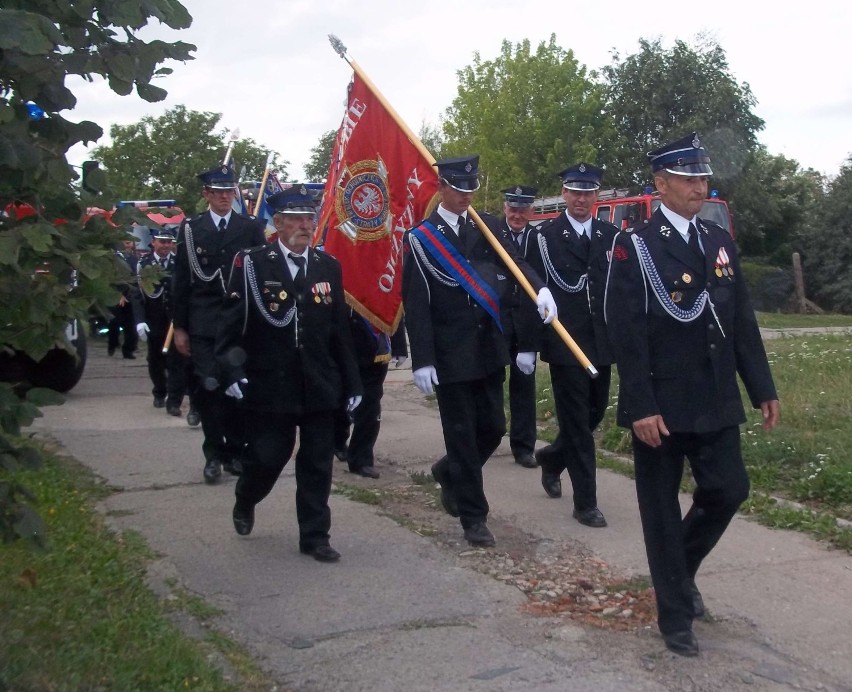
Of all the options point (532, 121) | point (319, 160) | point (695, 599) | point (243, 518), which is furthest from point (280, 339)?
point (319, 160)

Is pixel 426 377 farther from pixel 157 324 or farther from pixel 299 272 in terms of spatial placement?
pixel 157 324

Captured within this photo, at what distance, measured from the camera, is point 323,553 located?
5.76 m

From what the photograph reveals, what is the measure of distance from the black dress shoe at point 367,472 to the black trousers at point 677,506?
3.52m

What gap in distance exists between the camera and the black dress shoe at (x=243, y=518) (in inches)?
242

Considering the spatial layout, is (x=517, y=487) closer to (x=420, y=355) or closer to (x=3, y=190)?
(x=420, y=355)

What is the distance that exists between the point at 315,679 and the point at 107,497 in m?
3.32

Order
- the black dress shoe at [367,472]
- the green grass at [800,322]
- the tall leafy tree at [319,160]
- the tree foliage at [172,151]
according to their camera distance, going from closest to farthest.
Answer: the black dress shoe at [367,472] → the green grass at [800,322] → the tree foliage at [172,151] → the tall leafy tree at [319,160]

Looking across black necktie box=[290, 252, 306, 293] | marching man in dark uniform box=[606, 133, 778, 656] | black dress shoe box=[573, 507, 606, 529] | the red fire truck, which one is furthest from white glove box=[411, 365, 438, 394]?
the red fire truck

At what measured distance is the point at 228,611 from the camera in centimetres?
504

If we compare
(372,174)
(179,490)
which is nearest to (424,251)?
(372,174)

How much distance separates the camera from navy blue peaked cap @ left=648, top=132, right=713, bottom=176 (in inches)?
180

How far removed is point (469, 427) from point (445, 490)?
0.65 m

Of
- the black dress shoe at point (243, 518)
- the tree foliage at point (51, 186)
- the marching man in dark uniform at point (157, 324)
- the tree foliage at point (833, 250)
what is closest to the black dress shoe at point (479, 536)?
the black dress shoe at point (243, 518)

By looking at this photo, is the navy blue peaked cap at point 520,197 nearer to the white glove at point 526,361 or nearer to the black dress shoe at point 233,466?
the white glove at point 526,361
